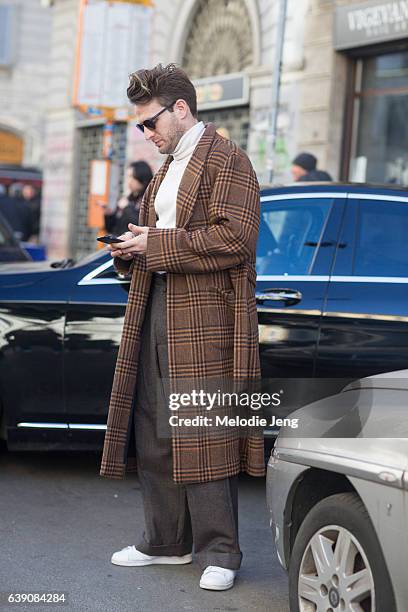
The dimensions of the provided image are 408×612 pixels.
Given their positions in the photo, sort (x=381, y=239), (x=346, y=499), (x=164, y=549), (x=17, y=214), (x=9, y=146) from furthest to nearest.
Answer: (x=9, y=146) → (x=17, y=214) → (x=381, y=239) → (x=164, y=549) → (x=346, y=499)

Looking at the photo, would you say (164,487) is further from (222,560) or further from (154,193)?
(154,193)

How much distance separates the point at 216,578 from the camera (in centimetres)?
419

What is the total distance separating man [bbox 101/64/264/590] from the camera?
4090mm

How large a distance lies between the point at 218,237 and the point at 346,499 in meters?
1.20

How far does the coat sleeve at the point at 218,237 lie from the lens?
4.04 meters

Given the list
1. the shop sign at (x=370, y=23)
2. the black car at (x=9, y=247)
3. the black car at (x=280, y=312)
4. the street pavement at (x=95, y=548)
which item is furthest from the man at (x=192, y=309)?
the shop sign at (x=370, y=23)

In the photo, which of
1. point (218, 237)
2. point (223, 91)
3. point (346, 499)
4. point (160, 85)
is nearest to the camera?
point (346, 499)

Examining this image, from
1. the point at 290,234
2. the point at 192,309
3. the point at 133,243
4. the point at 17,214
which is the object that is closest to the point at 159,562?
the point at 192,309

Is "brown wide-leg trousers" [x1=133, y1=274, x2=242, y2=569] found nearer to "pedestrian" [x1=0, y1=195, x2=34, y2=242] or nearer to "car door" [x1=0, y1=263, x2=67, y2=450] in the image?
"car door" [x1=0, y1=263, x2=67, y2=450]

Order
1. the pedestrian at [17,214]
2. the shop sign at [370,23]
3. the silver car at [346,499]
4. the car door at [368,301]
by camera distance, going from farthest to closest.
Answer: the pedestrian at [17,214] → the shop sign at [370,23] → the car door at [368,301] → the silver car at [346,499]

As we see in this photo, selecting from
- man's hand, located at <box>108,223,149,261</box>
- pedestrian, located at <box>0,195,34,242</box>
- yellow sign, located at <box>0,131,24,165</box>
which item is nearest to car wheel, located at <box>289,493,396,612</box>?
man's hand, located at <box>108,223,149,261</box>

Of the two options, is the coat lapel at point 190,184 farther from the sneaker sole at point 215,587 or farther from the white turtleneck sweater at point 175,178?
the sneaker sole at point 215,587

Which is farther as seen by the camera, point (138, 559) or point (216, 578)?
point (138, 559)

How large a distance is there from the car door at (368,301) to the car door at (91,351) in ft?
3.45
